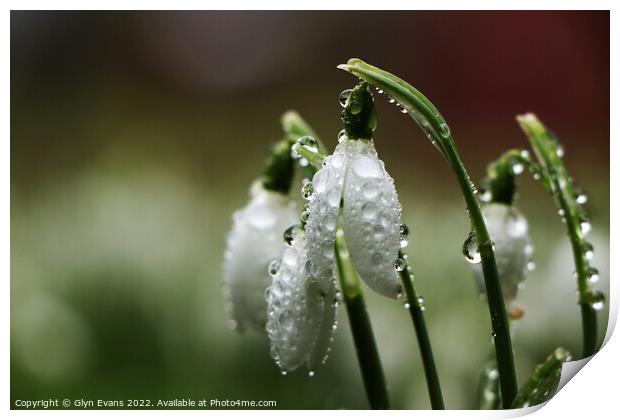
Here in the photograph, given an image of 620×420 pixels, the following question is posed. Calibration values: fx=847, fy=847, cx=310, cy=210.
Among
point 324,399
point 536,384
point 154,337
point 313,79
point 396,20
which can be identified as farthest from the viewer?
point 313,79

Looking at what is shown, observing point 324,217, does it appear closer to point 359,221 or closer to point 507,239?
point 359,221

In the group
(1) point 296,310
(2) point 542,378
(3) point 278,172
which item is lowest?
(2) point 542,378

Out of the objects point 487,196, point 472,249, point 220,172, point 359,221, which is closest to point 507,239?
point 487,196

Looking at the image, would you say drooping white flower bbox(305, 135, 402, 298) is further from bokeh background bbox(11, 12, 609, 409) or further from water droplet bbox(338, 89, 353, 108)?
bokeh background bbox(11, 12, 609, 409)

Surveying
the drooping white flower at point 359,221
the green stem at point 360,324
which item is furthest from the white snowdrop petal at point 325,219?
the green stem at point 360,324

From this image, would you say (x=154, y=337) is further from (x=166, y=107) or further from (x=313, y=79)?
(x=313, y=79)

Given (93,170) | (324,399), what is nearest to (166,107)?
(93,170)

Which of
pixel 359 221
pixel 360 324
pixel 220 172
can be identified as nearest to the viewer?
pixel 359 221
